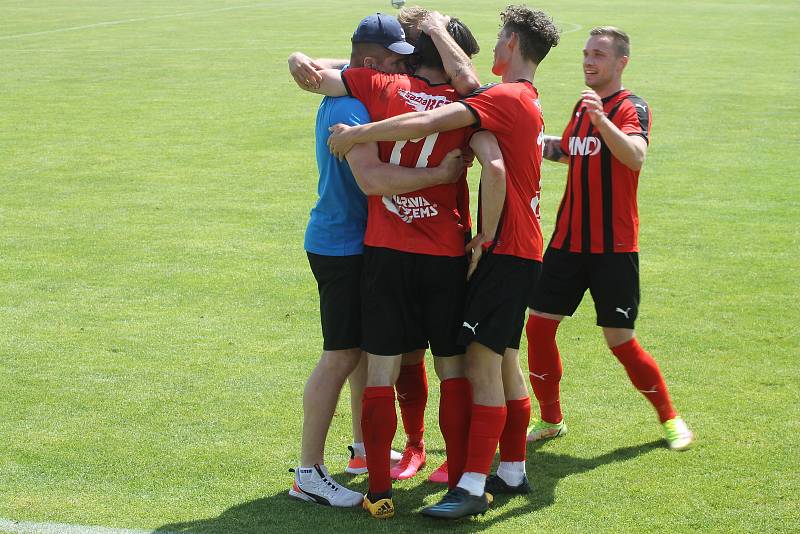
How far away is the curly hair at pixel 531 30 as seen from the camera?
4.80 metres

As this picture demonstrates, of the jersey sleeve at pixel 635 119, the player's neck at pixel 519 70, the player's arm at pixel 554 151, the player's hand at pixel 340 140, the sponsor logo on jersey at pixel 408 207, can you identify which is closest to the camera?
the player's hand at pixel 340 140

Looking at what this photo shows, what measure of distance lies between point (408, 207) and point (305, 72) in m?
0.78

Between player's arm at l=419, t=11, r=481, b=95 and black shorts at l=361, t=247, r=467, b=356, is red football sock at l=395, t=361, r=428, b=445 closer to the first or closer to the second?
black shorts at l=361, t=247, r=467, b=356

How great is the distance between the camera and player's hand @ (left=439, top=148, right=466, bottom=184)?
4676 mm

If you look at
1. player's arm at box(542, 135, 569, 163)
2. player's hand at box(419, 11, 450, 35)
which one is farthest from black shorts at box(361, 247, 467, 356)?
player's arm at box(542, 135, 569, 163)

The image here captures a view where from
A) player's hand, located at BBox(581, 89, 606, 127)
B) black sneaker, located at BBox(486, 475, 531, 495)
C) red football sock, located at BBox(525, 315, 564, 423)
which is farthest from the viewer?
red football sock, located at BBox(525, 315, 564, 423)

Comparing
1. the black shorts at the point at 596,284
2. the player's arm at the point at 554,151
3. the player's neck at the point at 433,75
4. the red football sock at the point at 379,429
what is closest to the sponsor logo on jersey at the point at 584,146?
the player's arm at the point at 554,151

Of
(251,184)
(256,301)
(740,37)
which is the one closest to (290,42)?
(740,37)

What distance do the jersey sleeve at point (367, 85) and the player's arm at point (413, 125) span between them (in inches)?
6.9

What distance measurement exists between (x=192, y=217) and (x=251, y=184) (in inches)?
66.2

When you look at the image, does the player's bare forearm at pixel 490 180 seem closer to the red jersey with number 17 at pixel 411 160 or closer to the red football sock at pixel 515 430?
the red jersey with number 17 at pixel 411 160

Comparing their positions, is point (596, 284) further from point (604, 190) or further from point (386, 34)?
point (386, 34)

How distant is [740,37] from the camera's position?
1203 inches

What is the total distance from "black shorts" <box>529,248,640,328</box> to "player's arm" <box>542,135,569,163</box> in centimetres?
53
